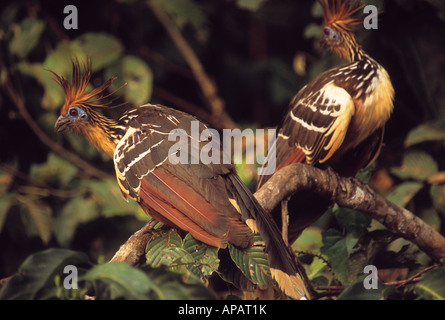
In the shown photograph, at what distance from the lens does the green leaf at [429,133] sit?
137 inches

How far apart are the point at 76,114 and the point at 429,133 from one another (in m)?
2.04

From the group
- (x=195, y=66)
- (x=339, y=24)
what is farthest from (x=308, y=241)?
(x=195, y=66)

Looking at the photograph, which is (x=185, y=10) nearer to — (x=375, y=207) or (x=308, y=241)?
(x=308, y=241)

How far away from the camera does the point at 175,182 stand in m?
2.22

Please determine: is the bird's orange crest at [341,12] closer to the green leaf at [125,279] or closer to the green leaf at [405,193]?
the green leaf at [405,193]

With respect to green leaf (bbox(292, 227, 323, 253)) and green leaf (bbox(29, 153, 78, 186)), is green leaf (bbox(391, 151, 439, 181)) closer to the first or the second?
green leaf (bbox(292, 227, 323, 253))

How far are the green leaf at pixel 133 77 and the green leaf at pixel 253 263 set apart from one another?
8.03 ft

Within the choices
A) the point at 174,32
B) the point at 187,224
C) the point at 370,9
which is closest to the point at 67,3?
the point at 174,32

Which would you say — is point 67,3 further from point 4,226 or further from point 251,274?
point 251,274

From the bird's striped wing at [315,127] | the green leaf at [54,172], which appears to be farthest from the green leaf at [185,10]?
the bird's striped wing at [315,127]

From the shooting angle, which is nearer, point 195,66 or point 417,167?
point 417,167

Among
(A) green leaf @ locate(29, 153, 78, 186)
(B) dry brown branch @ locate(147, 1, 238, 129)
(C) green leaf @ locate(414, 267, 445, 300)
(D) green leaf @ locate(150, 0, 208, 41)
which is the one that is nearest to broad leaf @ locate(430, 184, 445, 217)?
(C) green leaf @ locate(414, 267, 445, 300)

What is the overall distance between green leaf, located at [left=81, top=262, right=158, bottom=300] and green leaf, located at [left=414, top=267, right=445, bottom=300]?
0.91 m

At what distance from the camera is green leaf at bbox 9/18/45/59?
4430mm
